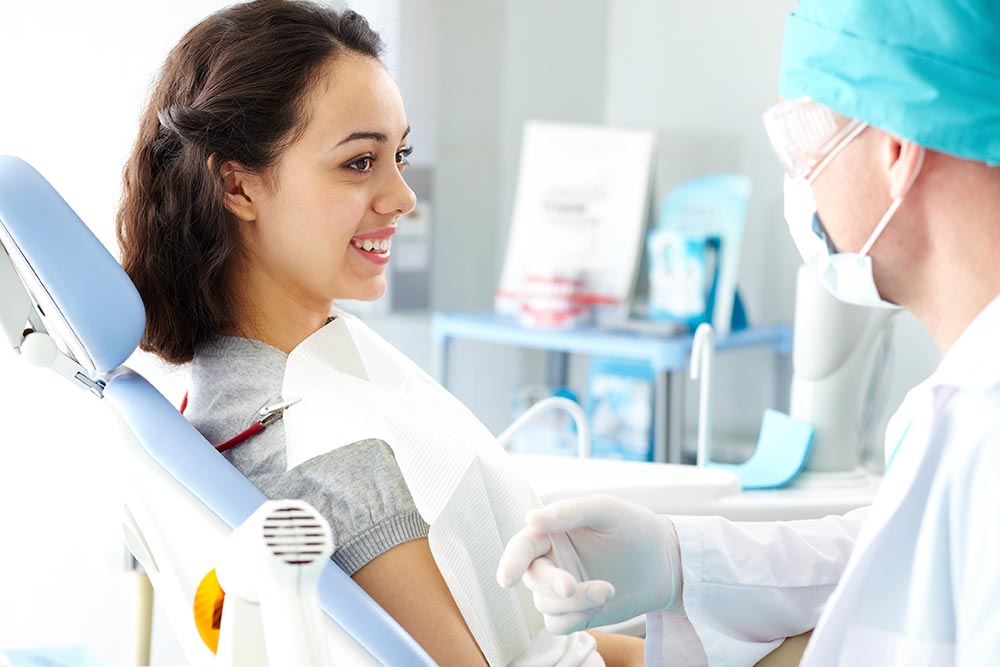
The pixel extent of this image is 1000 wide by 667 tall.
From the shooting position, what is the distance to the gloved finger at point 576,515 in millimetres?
1034

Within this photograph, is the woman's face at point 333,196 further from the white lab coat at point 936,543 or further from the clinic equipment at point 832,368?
the clinic equipment at point 832,368

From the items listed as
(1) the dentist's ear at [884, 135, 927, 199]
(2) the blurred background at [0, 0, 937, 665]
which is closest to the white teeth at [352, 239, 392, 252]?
(1) the dentist's ear at [884, 135, 927, 199]

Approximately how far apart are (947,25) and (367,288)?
746 millimetres

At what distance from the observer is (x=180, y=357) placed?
4.51 feet

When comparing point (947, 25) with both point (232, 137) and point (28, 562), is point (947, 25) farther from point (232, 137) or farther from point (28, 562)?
point (28, 562)

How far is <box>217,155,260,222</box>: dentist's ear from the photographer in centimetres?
135

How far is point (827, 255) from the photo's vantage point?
1.04 meters

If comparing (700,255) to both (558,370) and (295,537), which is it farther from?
(295,537)

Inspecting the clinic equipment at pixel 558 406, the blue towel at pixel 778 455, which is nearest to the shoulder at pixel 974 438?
the clinic equipment at pixel 558 406

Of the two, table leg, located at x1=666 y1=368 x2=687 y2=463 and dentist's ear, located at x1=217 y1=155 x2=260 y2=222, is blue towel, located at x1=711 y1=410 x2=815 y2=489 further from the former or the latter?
dentist's ear, located at x1=217 y1=155 x2=260 y2=222

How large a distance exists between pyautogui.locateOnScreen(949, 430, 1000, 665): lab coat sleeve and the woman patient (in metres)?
0.70

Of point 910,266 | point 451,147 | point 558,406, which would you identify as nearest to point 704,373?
point 558,406

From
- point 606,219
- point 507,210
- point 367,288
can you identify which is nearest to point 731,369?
point 606,219

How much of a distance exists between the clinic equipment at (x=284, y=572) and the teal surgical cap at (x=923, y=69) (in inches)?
22.2
